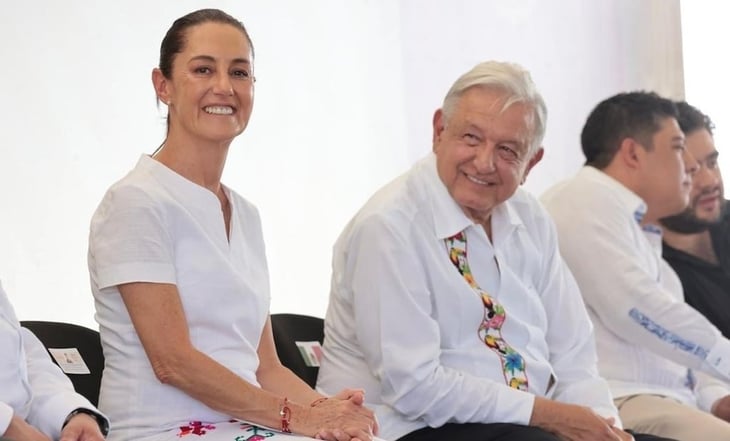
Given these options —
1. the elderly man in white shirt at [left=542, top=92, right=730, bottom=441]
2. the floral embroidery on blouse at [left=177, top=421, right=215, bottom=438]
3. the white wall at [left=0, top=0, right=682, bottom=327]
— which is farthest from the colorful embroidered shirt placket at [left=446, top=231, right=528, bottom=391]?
the white wall at [left=0, top=0, right=682, bottom=327]

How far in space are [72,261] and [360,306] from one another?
136cm

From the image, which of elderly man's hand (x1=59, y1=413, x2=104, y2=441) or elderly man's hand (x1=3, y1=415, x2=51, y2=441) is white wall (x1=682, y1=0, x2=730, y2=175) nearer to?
elderly man's hand (x1=59, y1=413, x2=104, y2=441)

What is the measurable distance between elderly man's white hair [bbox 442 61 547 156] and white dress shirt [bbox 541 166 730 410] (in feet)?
2.39

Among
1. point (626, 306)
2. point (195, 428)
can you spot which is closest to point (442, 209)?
point (195, 428)

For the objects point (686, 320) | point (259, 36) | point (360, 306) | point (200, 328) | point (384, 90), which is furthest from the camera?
point (384, 90)

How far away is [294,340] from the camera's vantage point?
3342 millimetres

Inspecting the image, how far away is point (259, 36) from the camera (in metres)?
4.63

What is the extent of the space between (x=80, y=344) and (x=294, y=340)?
0.67 metres

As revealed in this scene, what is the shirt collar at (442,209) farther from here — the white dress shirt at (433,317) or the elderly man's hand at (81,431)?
the elderly man's hand at (81,431)

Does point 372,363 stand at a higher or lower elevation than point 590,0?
lower

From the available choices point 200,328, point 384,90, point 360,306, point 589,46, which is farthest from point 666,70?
point 200,328

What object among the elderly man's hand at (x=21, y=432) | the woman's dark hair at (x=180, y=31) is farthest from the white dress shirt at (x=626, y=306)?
the elderly man's hand at (x=21, y=432)

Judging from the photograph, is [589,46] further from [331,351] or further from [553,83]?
[331,351]

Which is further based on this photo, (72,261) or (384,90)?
(384,90)
